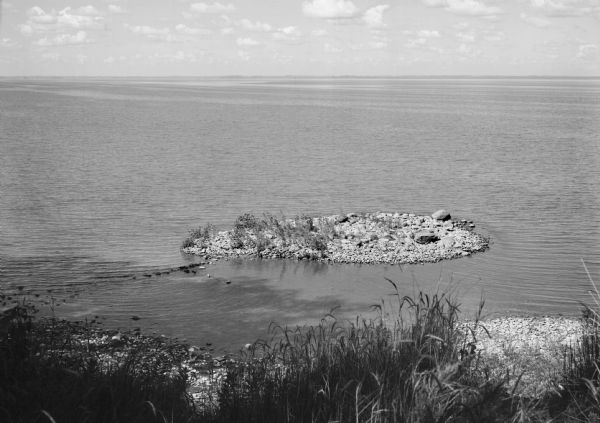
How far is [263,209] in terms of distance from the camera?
1421 inches

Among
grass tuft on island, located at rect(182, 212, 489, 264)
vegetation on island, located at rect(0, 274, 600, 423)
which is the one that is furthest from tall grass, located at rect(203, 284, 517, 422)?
grass tuft on island, located at rect(182, 212, 489, 264)

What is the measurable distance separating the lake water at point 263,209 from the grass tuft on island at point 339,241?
70cm

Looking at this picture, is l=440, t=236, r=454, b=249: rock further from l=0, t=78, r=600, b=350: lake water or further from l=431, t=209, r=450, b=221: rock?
l=431, t=209, r=450, b=221: rock

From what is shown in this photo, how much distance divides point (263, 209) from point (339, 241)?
9380 mm

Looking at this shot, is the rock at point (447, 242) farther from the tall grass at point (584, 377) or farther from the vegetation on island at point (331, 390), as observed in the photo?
the vegetation on island at point (331, 390)

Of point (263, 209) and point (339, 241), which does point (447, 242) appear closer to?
point (339, 241)

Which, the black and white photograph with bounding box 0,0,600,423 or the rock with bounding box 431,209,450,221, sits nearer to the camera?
the black and white photograph with bounding box 0,0,600,423

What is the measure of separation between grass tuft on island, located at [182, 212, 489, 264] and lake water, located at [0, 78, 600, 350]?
27.5 inches

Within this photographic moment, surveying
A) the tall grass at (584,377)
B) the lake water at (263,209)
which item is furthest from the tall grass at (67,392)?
the tall grass at (584,377)

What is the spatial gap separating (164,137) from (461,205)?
46.0m

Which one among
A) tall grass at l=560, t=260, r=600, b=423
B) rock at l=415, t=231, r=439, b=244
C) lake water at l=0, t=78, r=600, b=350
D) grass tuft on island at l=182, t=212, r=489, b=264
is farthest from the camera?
rock at l=415, t=231, r=439, b=244

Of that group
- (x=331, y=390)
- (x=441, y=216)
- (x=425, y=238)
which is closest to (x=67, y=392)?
(x=331, y=390)

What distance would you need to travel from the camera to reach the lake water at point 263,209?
2152cm

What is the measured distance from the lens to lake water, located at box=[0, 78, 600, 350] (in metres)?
21.5
